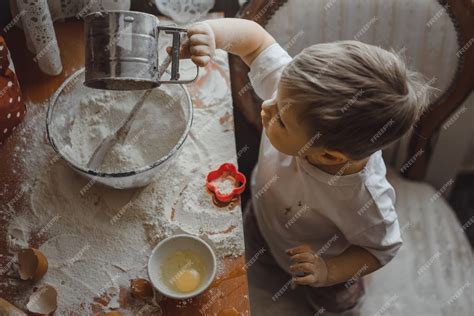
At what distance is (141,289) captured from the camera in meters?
0.91

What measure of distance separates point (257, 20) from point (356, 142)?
42 cm

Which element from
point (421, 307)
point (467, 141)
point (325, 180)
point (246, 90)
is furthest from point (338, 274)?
point (467, 141)

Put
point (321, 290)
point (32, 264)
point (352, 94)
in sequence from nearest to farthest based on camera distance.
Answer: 1. point (352, 94)
2. point (32, 264)
3. point (321, 290)

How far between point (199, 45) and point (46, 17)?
0.33m

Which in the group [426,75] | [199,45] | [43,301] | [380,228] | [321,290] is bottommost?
[321,290]

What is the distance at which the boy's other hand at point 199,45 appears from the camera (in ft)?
3.13

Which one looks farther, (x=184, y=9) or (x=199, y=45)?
(x=184, y=9)

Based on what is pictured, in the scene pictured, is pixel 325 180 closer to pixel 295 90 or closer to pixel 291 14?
pixel 295 90

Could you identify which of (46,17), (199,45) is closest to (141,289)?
(199,45)

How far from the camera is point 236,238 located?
0.98 metres

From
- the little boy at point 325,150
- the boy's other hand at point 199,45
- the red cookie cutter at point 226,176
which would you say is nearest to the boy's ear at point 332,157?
the little boy at point 325,150

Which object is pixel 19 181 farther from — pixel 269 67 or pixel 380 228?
pixel 380 228

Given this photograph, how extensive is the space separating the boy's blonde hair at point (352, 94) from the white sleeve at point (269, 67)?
188 mm

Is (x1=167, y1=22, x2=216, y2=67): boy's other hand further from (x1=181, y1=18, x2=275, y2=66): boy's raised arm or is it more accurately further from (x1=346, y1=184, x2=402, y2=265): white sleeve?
(x1=346, y1=184, x2=402, y2=265): white sleeve
